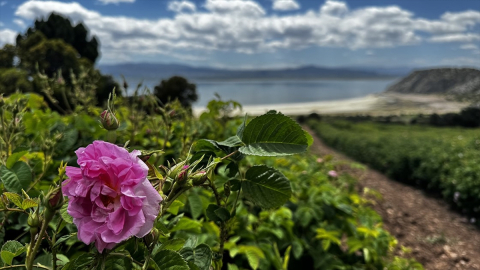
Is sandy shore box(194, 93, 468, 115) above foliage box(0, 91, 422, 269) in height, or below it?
below

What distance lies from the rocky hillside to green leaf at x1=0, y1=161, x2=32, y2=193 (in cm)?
7851

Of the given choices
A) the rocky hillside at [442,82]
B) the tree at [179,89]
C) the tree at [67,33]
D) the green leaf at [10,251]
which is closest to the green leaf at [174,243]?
Result: the green leaf at [10,251]

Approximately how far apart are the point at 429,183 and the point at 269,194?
835cm

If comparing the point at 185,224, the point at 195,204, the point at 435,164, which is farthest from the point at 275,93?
the point at 185,224

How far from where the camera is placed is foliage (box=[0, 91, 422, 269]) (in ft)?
1.76

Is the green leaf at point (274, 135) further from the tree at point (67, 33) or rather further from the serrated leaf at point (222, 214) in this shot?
the tree at point (67, 33)

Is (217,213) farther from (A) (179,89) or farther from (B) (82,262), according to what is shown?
(A) (179,89)

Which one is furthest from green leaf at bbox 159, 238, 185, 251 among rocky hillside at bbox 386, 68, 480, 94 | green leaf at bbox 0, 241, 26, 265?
rocky hillside at bbox 386, 68, 480, 94

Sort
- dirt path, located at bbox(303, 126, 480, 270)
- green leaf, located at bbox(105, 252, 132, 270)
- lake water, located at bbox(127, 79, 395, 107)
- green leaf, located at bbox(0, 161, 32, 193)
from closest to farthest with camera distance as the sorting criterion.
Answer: green leaf, located at bbox(105, 252, 132, 270)
green leaf, located at bbox(0, 161, 32, 193)
dirt path, located at bbox(303, 126, 480, 270)
lake water, located at bbox(127, 79, 395, 107)

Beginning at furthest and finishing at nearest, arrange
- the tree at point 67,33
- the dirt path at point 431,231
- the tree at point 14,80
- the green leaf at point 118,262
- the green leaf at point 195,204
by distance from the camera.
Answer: the tree at point 67,33, the tree at point 14,80, the dirt path at point 431,231, the green leaf at point 195,204, the green leaf at point 118,262

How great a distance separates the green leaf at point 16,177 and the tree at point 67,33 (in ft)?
85.6

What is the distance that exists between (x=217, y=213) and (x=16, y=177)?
0.52 meters

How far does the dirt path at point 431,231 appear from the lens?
3.95m

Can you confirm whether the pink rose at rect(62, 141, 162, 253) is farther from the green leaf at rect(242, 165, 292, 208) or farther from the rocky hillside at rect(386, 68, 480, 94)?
the rocky hillside at rect(386, 68, 480, 94)
